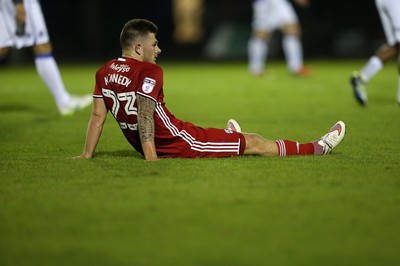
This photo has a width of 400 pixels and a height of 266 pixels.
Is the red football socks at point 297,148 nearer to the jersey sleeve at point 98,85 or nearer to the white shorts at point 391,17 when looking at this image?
the jersey sleeve at point 98,85

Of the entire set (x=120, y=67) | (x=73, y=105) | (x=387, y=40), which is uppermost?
(x=120, y=67)

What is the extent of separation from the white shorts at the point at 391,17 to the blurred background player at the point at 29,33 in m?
4.31

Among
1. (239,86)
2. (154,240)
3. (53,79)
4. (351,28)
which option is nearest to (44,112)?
(53,79)

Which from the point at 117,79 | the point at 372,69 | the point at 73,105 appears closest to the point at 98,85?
the point at 117,79

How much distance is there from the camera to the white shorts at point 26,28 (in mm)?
9891

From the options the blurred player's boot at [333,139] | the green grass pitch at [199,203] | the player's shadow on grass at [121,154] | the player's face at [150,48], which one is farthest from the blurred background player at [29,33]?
the blurred player's boot at [333,139]

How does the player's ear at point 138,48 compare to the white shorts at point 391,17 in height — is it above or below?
above

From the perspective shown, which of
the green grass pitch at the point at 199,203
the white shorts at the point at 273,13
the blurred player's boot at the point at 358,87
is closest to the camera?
the green grass pitch at the point at 199,203

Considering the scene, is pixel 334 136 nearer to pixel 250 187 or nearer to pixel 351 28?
pixel 250 187

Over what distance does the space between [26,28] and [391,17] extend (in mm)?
4651

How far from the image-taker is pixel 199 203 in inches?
187

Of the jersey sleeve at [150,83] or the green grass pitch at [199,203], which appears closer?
the green grass pitch at [199,203]

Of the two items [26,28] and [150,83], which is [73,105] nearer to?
[26,28]

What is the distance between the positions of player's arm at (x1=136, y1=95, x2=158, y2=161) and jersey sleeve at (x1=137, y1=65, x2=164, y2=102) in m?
0.04
